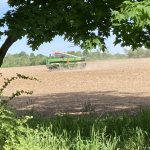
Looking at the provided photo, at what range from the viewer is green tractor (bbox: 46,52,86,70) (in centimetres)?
4425

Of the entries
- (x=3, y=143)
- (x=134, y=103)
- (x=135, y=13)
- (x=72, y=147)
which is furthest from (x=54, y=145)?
(x=134, y=103)

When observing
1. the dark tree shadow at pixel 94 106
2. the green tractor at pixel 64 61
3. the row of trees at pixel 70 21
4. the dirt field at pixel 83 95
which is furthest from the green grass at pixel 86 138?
the green tractor at pixel 64 61

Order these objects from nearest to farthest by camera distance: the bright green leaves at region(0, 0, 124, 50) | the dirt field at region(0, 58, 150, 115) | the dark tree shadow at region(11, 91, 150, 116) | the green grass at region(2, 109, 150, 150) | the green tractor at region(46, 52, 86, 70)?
the green grass at region(2, 109, 150, 150)
the bright green leaves at region(0, 0, 124, 50)
the dark tree shadow at region(11, 91, 150, 116)
the dirt field at region(0, 58, 150, 115)
the green tractor at region(46, 52, 86, 70)

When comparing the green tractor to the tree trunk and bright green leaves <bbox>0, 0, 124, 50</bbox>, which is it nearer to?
the tree trunk

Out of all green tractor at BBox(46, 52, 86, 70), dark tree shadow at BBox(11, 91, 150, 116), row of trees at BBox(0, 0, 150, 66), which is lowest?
dark tree shadow at BBox(11, 91, 150, 116)

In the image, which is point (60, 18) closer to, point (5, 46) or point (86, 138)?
point (86, 138)

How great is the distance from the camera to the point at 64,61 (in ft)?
148

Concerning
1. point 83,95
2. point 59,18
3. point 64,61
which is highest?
point 59,18

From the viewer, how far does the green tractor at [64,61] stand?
44.2 meters

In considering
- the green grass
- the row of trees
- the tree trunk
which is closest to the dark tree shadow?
the green grass

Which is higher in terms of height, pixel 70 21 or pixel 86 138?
pixel 70 21

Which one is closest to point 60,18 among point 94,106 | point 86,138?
point 86,138

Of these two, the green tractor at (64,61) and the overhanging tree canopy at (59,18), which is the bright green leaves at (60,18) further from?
the green tractor at (64,61)

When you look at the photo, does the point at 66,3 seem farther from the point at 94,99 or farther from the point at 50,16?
the point at 94,99
